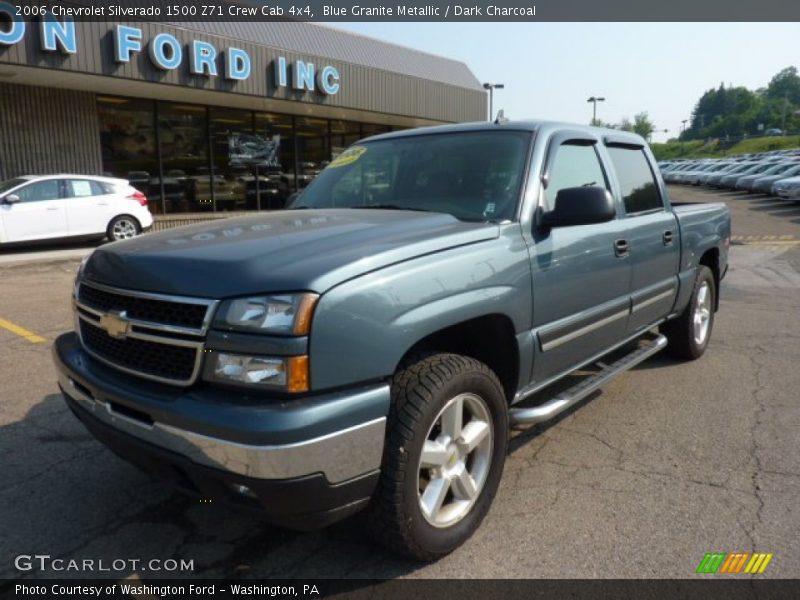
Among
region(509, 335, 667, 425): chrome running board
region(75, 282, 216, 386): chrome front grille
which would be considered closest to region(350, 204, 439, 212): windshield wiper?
region(509, 335, 667, 425): chrome running board

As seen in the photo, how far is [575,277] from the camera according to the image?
3.38m

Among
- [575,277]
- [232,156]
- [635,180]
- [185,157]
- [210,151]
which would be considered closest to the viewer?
[575,277]

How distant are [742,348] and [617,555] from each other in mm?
4144

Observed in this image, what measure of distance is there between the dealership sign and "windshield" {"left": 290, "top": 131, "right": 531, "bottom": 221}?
1084 centimetres

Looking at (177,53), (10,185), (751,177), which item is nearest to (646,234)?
(10,185)

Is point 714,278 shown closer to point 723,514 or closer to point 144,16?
point 723,514

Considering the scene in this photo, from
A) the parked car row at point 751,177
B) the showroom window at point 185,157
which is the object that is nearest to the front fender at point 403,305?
the showroom window at point 185,157

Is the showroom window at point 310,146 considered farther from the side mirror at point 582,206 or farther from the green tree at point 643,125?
the green tree at point 643,125

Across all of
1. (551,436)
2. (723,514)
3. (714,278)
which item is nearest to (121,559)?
(551,436)

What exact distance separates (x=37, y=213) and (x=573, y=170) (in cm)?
1180

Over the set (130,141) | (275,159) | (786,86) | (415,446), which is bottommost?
(415,446)

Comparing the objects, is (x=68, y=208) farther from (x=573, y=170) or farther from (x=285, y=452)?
(x=285, y=452)

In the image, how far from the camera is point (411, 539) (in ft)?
8.18

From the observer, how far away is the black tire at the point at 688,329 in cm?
531
